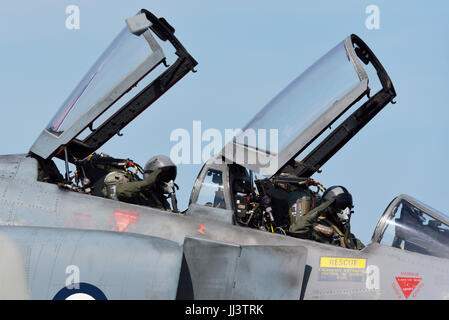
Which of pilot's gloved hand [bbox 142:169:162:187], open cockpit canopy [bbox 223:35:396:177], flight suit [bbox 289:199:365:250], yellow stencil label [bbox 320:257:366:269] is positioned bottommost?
yellow stencil label [bbox 320:257:366:269]

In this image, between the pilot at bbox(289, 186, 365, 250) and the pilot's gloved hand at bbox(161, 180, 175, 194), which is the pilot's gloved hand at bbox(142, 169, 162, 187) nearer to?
the pilot's gloved hand at bbox(161, 180, 175, 194)

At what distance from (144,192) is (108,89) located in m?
1.42

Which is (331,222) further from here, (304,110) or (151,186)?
(151,186)

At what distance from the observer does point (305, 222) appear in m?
7.78

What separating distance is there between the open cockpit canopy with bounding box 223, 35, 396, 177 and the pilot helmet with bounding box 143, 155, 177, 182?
2.63 feet

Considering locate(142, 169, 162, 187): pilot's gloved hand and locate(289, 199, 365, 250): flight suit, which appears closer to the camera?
locate(289, 199, 365, 250): flight suit

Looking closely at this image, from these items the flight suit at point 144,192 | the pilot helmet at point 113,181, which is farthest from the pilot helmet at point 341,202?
the pilot helmet at point 113,181

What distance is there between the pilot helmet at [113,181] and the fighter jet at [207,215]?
1.10 feet

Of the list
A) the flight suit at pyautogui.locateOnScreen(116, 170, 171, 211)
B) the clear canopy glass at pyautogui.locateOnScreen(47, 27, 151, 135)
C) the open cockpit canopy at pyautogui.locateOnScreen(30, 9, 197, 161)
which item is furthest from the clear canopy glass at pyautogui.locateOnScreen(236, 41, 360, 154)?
the clear canopy glass at pyautogui.locateOnScreen(47, 27, 151, 135)

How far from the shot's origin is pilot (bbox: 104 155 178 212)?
8.18 metres

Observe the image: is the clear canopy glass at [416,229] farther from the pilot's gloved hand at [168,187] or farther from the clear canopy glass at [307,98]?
the pilot's gloved hand at [168,187]

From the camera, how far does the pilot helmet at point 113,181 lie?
8.80 metres

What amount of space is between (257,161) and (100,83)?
2.38 m
